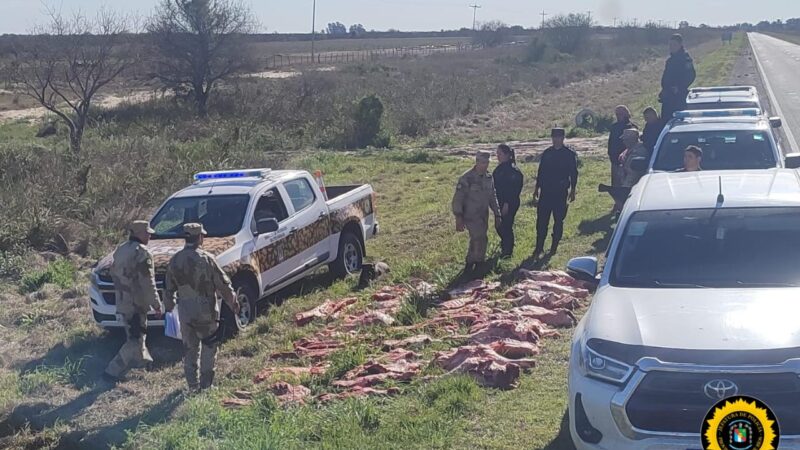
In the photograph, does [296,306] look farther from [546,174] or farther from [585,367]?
[585,367]

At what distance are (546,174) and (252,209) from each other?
384 cm

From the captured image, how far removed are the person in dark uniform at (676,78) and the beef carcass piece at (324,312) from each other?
25.8 feet

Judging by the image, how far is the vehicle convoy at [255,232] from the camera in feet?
33.3

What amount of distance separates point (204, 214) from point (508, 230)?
400 centimetres

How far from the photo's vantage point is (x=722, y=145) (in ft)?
38.8

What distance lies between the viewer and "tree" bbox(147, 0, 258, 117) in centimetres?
4341

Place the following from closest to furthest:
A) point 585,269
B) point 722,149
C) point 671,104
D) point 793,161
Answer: point 585,269 < point 793,161 < point 722,149 < point 671,104

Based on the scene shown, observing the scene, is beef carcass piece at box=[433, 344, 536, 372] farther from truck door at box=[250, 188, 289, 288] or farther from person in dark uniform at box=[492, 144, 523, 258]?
person in dark uniform at box=[492, 144, 523, 258]

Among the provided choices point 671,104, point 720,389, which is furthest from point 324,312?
point 671,104

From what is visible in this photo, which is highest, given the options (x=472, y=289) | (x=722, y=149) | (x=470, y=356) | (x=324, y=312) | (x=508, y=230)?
(x=722, y=149)

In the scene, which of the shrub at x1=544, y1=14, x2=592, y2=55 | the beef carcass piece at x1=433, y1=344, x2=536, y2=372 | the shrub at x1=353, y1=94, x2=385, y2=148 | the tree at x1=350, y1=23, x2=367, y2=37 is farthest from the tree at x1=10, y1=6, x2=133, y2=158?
the tree at x1=350, y1=23, x2=367, y2=37

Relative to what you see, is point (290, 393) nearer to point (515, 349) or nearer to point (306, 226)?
point (515, 349)

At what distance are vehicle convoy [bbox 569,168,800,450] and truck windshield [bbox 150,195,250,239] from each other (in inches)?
210

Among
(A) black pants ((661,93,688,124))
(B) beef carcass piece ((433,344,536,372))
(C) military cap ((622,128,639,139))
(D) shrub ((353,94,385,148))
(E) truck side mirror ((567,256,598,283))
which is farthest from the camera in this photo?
(D) shrub ((353,94,385,148))
